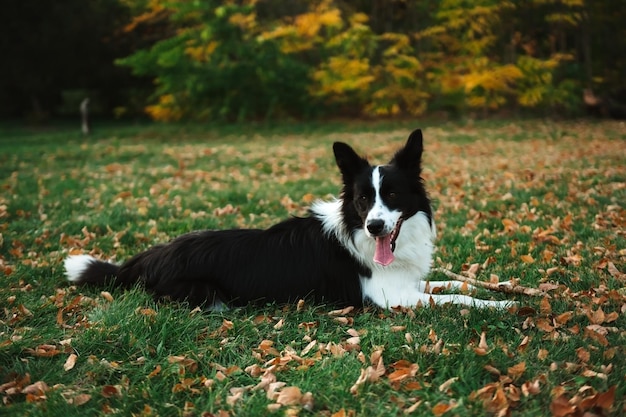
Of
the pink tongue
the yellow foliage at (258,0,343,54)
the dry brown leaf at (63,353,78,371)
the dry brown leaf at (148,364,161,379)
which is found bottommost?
the dry brown leaf at (148,364,161,379)

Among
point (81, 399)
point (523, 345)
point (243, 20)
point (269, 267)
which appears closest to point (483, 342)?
point (523, 345)

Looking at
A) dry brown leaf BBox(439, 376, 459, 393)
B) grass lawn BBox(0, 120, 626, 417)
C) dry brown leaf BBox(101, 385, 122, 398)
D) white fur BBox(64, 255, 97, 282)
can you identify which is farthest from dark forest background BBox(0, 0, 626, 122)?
dry brown leaf BBox(101, 385, 122, 398)

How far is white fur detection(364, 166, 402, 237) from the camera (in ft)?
12.4

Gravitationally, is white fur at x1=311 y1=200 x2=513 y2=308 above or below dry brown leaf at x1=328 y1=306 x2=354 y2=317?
above

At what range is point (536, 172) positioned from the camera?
9664 millimetres

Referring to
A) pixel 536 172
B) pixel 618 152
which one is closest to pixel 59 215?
pixel 536 172

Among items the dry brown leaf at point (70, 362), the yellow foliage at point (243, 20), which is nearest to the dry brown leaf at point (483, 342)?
the dry brown leaf at point (70, 362)

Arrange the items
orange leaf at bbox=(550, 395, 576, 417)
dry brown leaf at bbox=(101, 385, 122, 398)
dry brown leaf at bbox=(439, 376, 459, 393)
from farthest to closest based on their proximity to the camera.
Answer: dry brown leaf at bbox=(101, 385, 122, 398) < dry brown leaf at bbox=(439, 376, 459, 393) < orange leaf at bbox=(550, 395, 576, 417)

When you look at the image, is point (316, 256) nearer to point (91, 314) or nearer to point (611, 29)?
point (91, 314)

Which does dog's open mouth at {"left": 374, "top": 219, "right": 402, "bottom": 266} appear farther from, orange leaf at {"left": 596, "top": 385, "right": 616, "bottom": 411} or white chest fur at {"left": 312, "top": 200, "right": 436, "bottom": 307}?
orange leaf at {"left": 596, "top": 385, "right": 616, "bottom": 411}

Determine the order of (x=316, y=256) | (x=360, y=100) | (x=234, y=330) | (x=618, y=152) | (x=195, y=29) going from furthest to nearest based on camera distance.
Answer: (x=360, y=100) → (x=195, y=29) → (x=618, y=152) → (x=316, y=256) → (x=234, y=330)

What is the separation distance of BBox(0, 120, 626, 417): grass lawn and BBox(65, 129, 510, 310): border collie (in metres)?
0.13

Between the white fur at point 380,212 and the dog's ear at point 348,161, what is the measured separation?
15cm

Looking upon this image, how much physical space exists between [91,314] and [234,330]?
40.7 inches
